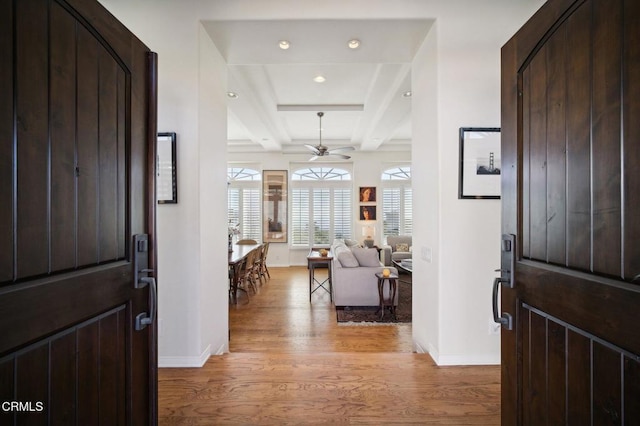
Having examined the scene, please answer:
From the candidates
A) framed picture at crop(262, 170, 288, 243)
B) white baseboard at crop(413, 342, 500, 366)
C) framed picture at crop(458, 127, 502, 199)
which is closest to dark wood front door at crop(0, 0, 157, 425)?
white baseboard at crop(413, 342, 500, 366)

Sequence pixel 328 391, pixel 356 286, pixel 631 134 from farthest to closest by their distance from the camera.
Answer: pixel 356 286 < pixel 328 391 < pixel 631 134

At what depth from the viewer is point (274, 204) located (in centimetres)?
814

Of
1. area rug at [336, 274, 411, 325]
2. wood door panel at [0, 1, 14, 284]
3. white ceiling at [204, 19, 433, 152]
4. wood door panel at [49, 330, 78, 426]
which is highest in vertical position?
white ceiling at [204, 19, 433, 152]

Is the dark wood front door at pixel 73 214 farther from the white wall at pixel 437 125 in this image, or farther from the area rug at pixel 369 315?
the area rug at pixel 369 315

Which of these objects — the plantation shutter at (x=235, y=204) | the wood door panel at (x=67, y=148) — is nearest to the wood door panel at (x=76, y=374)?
the wood door panel at (x=67, y=148)

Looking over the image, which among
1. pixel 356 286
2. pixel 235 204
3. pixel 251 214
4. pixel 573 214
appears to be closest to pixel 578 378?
pixel 573 214

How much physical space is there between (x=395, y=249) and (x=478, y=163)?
216 inches

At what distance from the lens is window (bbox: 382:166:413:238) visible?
8305 mm

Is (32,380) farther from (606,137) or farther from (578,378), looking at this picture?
(606,137)

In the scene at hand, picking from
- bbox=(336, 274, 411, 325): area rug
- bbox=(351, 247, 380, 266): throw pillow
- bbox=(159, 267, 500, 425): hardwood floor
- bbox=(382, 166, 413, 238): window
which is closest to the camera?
bbox=(159, 267, 500, 425): hardwood floor

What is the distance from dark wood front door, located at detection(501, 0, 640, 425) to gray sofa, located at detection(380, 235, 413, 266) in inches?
238

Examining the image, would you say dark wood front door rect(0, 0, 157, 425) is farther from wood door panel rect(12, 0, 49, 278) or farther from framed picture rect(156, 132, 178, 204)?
framed picture rect(156, 132, 178, 204)

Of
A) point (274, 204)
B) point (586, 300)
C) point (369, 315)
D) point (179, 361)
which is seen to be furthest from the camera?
point (274, 204)

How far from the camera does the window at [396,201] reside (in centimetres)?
830
